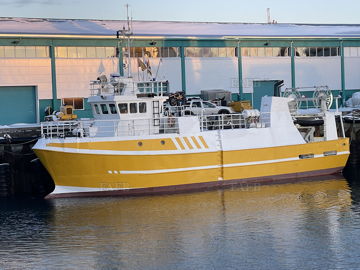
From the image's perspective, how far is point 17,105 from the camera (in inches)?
1481

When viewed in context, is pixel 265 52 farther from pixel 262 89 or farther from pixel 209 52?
pixel 209 52

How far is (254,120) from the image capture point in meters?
29.2

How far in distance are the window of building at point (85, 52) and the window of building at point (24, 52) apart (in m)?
0.65

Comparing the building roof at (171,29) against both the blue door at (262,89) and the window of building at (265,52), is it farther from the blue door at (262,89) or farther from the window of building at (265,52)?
the blue door at (262,89)

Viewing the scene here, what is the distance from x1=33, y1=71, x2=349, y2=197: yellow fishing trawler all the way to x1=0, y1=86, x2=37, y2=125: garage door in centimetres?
912

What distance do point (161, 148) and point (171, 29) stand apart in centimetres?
1880

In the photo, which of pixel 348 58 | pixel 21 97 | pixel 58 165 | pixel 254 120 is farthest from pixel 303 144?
pixel 348 58

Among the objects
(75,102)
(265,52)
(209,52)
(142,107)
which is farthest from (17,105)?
(265,52)

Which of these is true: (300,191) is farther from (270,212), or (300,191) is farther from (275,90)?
(275,90)

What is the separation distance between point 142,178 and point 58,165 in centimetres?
282

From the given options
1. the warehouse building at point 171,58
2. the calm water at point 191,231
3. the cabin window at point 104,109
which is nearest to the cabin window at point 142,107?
the cabin window at point 104,109

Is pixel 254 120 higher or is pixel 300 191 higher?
pixel 254 120

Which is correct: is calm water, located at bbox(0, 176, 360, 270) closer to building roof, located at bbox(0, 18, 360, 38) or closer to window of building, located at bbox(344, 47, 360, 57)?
building roof, located at bbox(0, 18, 360, 38)

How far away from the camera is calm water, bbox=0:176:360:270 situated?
63.1 ft
